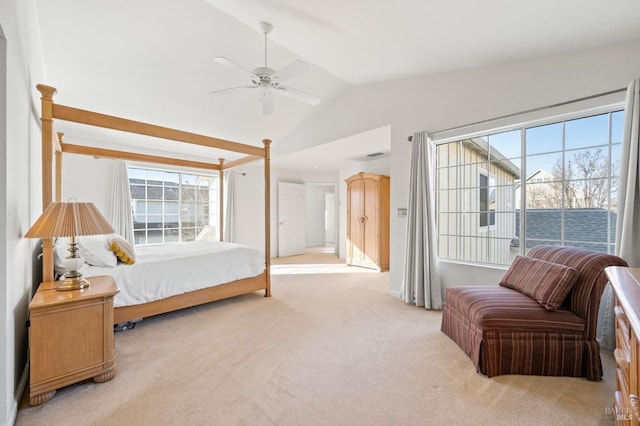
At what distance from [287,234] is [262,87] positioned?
185 inches

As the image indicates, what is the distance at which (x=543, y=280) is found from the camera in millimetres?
2051

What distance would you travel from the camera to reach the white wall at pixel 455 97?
7.66 ft

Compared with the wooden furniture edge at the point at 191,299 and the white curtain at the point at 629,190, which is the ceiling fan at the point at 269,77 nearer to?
the wooden furniture edge at the point at 191,299

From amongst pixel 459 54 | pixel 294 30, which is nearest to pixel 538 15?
pixel 459 54

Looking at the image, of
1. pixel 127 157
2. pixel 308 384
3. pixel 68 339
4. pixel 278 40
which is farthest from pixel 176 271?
pixel 278 40

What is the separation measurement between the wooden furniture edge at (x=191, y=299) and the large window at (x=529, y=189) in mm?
2536

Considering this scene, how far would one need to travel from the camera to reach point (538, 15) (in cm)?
205

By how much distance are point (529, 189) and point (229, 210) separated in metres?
5.09

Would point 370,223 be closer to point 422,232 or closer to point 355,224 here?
point 355,224

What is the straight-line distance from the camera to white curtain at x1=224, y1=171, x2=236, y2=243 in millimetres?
5852

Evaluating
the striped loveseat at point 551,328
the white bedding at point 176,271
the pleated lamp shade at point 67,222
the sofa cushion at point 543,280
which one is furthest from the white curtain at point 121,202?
the sofa cushion at point 543,280

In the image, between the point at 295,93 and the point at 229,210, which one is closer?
the point at 295,93

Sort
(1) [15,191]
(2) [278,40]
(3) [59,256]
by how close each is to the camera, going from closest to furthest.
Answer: (1) [15,191], (3) [59,256], (2) [278,40]

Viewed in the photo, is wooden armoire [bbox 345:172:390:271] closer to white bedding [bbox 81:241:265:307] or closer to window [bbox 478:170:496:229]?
window [bbox 478:170:496:229]
